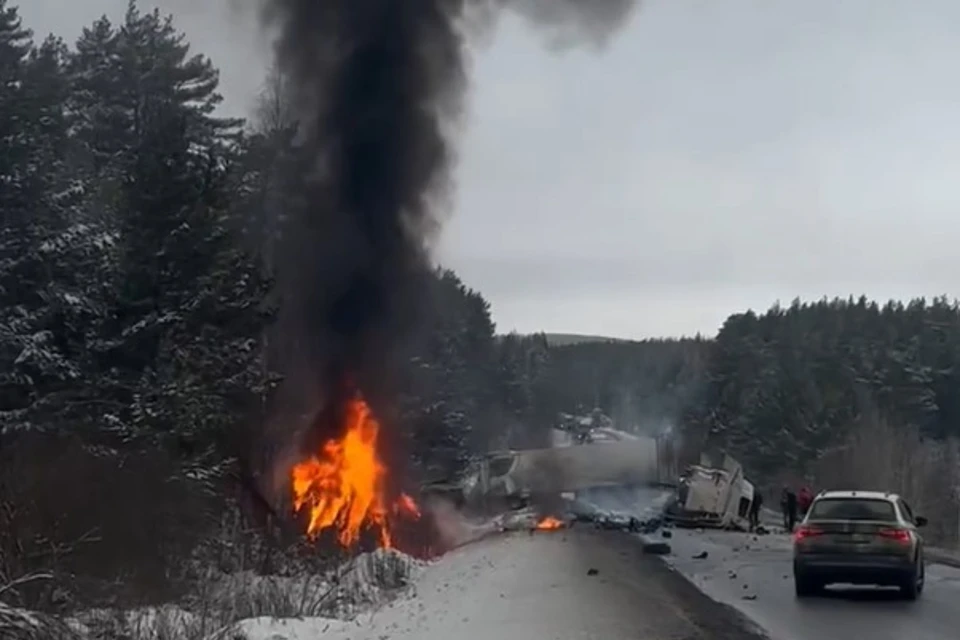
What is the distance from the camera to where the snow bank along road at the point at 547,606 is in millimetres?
15359

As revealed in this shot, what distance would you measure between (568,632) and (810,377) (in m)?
78.6

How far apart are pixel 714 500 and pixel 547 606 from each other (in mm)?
36115

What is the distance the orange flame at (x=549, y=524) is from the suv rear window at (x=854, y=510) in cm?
2476

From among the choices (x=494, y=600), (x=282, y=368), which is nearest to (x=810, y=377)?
(x=282, y=368)

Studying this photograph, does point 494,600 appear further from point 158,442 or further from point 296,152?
point 296,152

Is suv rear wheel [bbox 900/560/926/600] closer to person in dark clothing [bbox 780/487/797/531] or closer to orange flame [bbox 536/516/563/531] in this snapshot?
orange flame [bbox 536/516/563/531]

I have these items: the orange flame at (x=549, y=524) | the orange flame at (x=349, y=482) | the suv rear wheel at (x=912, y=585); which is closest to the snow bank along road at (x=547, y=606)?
the orange flame at (x=349, y=482)

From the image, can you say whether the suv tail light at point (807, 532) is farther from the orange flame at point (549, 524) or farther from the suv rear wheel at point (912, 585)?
the orange flame at point (549, 524)

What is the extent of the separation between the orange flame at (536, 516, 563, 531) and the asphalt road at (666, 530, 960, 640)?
583 inches

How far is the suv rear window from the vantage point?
20359 millimetres

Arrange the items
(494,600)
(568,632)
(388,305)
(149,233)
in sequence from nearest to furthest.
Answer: (568,632) → (494,600) → (149,233) → (388,305)

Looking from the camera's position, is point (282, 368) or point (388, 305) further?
point (282, 368)

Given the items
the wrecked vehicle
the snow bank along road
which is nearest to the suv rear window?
the snow bank along road

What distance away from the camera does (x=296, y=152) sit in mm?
33875
